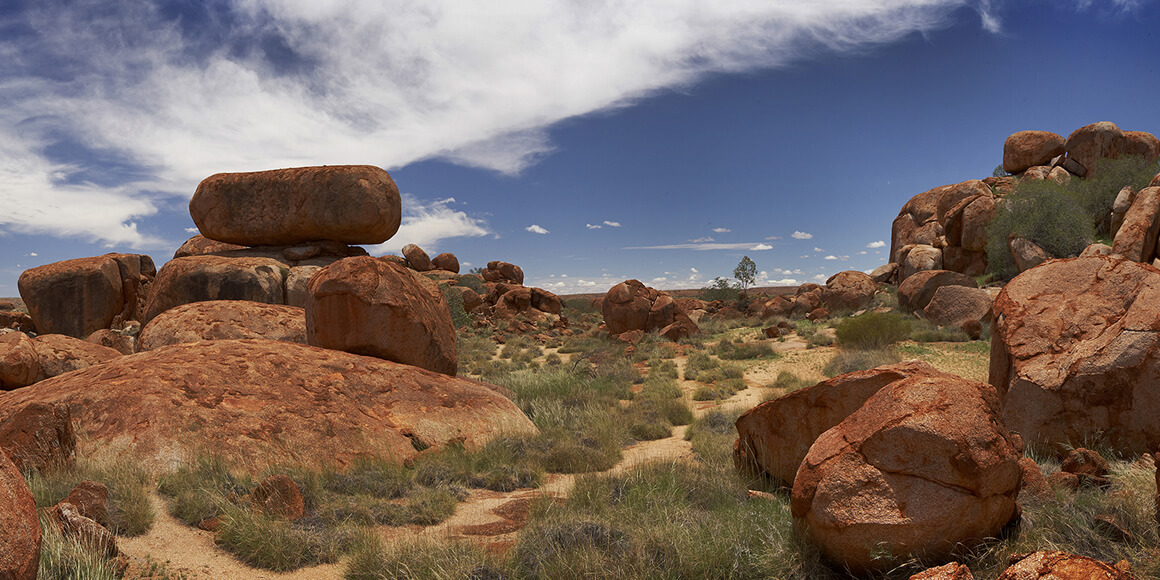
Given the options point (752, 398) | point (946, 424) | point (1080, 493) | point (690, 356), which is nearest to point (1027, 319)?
point (1080, 493)

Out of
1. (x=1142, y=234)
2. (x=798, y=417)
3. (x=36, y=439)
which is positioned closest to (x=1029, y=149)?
(x=1142, y=234)

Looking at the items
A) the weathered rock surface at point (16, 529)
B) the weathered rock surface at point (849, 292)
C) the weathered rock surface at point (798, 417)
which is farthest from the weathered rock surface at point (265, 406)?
the weathered rock surface at point (849, 292)

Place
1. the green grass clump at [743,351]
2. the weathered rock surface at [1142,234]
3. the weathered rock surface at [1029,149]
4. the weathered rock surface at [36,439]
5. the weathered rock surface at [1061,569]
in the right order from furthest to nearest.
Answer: the weathered rock surface at [1029,149], the green grass clump at [743,351], the weathered rock surface at [1142,234], the weathered rock surface at [36,439], the weathered rock surface at [1061,569]

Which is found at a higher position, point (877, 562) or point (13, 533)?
point (13, 533)

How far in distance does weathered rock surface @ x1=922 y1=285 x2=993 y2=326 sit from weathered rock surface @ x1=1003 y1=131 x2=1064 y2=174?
2510 cm

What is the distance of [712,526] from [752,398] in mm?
7724

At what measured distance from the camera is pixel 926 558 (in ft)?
11.8

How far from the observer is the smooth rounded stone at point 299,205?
55.6ft

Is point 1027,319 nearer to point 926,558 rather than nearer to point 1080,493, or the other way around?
point 1080,493

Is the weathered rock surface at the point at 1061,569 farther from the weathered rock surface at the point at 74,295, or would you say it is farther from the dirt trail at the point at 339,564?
the weathered rock surface at the point at 74,295

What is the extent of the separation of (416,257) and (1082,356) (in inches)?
1612

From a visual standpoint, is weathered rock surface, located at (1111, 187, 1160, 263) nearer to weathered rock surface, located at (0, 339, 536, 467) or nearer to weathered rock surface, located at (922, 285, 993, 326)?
weathered rock surface, located at (922, 285, 993, 326)

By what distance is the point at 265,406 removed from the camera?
→ 6684 mm

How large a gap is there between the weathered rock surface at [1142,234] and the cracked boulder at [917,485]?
47.5ft
